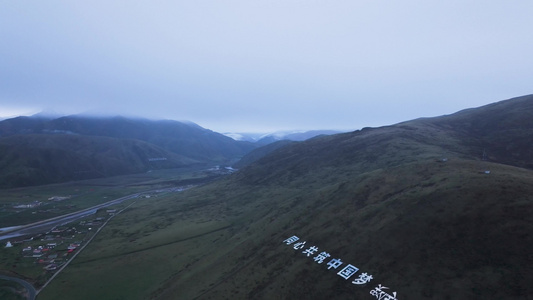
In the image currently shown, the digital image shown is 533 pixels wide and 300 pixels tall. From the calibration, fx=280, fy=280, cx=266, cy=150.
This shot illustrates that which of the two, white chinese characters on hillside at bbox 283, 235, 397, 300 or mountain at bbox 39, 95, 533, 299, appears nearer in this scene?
mountain at bbox 39, 95, 533, 299

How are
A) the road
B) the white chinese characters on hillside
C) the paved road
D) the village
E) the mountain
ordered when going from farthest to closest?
the road
the village
the paved road
the white chinese characters on hillside
the mountain

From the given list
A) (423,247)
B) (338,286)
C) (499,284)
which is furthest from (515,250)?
(338,286)

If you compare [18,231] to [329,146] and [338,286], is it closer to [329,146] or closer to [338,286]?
[338,286]

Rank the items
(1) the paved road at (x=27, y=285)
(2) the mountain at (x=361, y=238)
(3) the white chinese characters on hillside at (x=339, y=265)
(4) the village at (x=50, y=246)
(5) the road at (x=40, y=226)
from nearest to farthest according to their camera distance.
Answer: (2) the mountain at (x=361, y=238), (3) the white chinese characters on hillside at (x=339, y=265), (1) the paved road at (x=27, y=285), (4) the village at (x=50, y=246), (5) the road at (x=40, y=226)

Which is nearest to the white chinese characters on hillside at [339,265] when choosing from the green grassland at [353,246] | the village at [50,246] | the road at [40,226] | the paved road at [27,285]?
the green grassland at [353,246]

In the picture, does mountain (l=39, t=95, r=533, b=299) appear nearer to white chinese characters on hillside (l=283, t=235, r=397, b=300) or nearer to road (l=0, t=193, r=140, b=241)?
white chinese characters on hillside (l=283, t=235, r=397, b=300)

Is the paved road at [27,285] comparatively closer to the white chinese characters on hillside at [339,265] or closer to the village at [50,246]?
the village at [50,246]

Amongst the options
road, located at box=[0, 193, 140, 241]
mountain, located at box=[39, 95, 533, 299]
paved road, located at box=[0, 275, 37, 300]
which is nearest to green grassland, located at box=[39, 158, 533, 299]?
mountain, located at box=[39, 95, 533, 299]

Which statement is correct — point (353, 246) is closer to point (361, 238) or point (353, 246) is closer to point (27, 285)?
point (361, 238)
